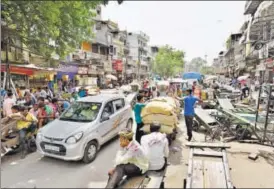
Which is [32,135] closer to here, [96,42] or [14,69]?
[14,69]

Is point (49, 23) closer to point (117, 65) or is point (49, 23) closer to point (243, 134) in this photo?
point (243, 134)

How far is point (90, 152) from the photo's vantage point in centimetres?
629

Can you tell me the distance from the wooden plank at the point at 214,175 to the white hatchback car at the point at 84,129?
8.35 feet

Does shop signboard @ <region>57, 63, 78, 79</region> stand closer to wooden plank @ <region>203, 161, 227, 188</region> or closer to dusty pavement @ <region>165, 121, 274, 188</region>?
dusty pavement @ <region>165, 121, 274, 188</region>

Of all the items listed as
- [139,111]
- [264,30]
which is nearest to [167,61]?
[264,30]

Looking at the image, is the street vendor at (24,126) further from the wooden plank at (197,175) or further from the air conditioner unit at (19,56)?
the air conditioner unit at (19,56)

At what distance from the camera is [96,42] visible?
3509 centimetres

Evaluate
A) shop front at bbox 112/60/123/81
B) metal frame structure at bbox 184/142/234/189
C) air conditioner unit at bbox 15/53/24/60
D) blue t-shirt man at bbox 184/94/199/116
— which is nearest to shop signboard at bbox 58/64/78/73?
air conditioner unit at bbox 15/53/24/60

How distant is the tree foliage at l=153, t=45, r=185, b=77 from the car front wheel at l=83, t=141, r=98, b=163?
5656 cm

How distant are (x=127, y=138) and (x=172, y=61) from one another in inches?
2392

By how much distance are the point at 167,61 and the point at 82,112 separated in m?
56.3

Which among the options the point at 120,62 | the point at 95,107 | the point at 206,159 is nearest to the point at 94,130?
the point at 95,107

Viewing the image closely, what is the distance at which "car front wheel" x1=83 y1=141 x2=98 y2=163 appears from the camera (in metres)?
5.95

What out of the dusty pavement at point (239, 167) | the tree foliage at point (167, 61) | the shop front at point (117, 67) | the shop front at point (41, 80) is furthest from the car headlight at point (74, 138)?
the tree foliage at point (167, 61)
